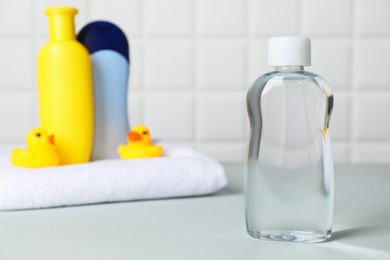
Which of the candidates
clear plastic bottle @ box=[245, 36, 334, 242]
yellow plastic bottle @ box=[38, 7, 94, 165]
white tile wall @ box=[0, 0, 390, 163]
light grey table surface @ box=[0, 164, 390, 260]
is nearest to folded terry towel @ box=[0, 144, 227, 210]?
light grey table surface @ box=[0, 164, 390, 260]

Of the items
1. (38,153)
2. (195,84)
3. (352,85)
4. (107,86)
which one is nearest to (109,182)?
(38,153)

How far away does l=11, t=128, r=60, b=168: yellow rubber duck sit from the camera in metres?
0.87

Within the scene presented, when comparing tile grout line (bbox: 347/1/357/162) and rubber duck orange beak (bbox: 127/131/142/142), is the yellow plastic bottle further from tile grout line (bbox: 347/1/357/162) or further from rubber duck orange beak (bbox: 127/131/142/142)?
tile grout line (bbox: 347/1/357/162)

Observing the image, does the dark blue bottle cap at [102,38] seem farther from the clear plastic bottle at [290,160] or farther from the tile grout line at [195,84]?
the tile grout line at [195,84]

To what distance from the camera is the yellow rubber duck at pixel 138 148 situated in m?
0.94

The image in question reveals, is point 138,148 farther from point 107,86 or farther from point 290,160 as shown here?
point 290,160

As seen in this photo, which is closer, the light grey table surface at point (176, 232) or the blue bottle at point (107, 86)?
the light grey table surface at point (176, 232)

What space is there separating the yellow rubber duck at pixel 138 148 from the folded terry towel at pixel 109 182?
0.10 metres

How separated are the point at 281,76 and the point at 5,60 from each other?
4.02ft

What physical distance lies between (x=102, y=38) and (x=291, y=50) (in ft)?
1.59

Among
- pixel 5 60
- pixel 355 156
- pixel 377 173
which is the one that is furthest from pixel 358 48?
pixel 5 60

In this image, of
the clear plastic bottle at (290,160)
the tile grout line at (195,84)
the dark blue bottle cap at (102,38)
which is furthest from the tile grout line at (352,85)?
the clear plastic bottle at (290,160)

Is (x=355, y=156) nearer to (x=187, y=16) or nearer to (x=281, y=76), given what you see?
(x=187, y=16)

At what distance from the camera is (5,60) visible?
169 cm
